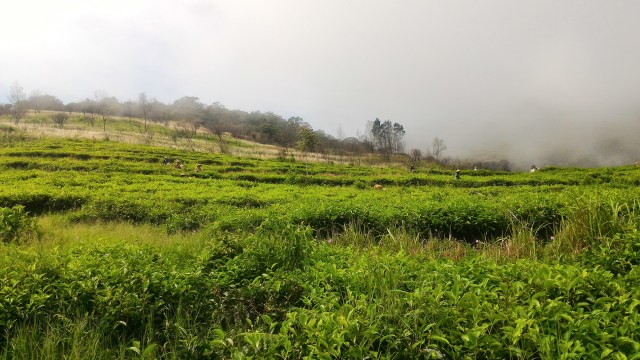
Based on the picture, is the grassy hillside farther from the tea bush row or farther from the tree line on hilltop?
the tree line on hilltop

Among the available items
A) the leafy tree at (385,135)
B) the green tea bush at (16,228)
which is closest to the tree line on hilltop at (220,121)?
the leafy tree at (385,135)

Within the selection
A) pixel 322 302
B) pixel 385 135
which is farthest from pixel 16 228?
pixel 385 135

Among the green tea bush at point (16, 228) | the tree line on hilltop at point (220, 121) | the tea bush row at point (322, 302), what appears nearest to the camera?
the tea bush row at point (322, 302)

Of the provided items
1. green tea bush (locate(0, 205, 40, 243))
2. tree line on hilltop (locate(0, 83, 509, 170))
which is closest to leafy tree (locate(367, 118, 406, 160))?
tree line on hilltop (locate(0, 83, 509, 170))

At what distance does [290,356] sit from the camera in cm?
271

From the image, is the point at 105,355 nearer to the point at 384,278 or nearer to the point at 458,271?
the point at 384,278

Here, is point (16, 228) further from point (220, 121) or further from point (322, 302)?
point (220, 121)

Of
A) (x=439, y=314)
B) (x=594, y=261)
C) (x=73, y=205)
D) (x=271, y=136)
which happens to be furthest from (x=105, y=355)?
(x=271, y=136)

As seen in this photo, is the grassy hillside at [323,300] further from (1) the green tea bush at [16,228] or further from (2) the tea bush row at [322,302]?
(1) the green tea bush at [16,228]

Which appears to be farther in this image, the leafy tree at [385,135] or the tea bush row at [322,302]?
the leafy tree at [385,135]

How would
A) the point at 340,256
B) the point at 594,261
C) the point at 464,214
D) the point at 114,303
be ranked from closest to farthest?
the point at 114,303 < the point at 594,261 < the point at 340,256 < the point at 464,214

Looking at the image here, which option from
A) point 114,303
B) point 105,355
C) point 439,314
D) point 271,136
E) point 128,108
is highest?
point 128,108

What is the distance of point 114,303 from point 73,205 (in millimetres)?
12212

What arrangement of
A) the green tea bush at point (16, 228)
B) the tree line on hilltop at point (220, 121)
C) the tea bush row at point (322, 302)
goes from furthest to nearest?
the tree line on hilltop at point (220, 121) → the green tea bush at point (16, 228) → the tea bush row at point (322, 302)
